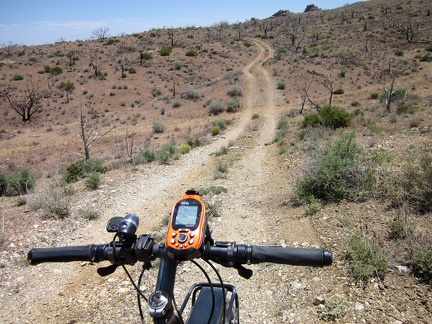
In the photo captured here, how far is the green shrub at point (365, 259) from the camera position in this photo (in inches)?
149

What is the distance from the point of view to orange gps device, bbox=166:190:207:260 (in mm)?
1500

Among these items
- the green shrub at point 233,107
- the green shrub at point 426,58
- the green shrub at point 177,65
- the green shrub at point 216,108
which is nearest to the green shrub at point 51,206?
the green shrub at point 216,108

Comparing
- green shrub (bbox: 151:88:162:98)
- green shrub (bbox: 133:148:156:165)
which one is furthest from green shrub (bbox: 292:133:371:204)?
green shrub (bbox: 151:88:162:98)

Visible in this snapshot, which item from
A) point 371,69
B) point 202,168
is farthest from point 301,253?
point 371,69

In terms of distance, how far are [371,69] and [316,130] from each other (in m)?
28.3

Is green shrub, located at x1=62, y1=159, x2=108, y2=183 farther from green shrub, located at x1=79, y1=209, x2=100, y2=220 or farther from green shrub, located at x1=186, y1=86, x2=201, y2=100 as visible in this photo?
green shrub, located at x1=186, y1=86, x2=201, y2=100

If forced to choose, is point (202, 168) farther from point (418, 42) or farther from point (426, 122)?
point (418, 42)

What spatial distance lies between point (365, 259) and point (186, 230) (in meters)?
3.16

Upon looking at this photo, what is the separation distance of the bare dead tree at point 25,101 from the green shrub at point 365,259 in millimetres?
29258

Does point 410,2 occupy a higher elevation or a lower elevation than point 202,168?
higher

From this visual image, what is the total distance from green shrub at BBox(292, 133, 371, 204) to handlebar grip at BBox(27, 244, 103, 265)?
15.7 feet

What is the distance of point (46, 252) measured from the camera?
190 centimetres

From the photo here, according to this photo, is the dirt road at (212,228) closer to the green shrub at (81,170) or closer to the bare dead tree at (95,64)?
the green shrub at (81,170)

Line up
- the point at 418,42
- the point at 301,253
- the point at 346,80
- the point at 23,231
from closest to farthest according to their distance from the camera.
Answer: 1. the point at 301,253
2. the point at 23,231
3. the point at 346,80
4. the point at 418,42
